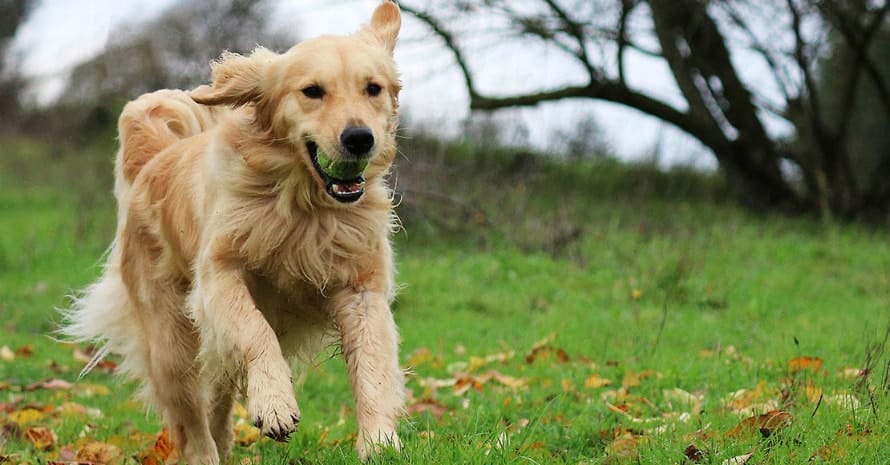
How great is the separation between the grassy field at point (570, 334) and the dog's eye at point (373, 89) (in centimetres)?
125

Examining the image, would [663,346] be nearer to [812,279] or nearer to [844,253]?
[812,279]

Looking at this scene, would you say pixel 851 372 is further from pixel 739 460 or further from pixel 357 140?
pixel 357 140

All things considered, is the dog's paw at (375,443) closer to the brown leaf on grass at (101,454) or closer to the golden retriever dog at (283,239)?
the golden retriever dog at (283,239)

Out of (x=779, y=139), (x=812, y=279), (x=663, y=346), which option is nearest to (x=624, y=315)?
(x=663, y=346)

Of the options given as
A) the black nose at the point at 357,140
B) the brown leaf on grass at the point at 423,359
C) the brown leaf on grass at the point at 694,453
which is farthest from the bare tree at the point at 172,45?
the brown leaf on grass at the point at 694,453

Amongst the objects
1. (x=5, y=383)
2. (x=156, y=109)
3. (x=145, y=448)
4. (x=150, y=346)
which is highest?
(x=156, y=109)

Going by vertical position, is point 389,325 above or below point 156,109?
below

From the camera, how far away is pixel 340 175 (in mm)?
3865

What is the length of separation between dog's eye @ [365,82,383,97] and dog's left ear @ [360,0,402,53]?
1.58 ft

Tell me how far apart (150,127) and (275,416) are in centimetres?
250

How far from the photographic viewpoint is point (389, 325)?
13.0ft

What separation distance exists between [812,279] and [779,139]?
19.5ft

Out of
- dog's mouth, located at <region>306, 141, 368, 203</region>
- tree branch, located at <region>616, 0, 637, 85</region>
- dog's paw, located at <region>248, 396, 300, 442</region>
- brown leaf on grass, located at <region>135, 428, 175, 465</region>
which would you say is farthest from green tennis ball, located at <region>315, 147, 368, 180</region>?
tree branch, located at <region>616, 0, 637, 85</region>

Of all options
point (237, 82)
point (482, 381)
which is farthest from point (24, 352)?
point (237, 82)
